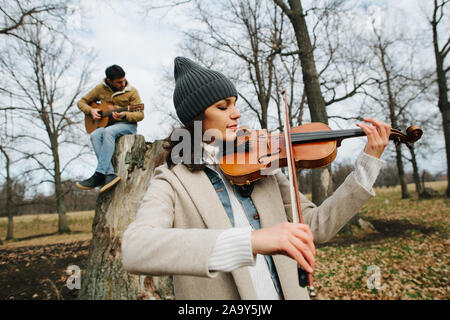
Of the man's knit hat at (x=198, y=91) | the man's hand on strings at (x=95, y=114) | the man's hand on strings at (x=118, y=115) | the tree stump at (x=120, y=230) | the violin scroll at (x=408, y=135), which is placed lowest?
the tree stump at (x=120, y=230)

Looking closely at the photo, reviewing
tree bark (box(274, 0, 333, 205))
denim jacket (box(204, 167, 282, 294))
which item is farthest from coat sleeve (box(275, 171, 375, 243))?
tree bark (box(274, 0, 333, 205))

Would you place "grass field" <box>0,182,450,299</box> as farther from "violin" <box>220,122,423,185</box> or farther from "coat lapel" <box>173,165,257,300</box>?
"coat lapel" <box>173,165,257,300</box>

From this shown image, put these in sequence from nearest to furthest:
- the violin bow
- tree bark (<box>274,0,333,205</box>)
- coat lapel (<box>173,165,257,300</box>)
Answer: the violin bow → coat lapel (<box>173,165,257,300</box>) → tree bark (<box>274,0,333,205</box>)

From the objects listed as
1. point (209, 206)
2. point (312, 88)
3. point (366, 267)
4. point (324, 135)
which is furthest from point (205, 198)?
point (312, 88)

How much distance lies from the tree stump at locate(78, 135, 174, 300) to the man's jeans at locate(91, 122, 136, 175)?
127 millimetres

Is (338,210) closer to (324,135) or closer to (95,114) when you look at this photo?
(324,135)

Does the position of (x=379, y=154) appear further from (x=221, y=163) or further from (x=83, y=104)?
(x=83, y=104)

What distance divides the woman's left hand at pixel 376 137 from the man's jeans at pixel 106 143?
2992mm

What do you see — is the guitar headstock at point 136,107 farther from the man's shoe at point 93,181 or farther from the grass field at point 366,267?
the grass field at point 366,267

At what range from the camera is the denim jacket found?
125cm

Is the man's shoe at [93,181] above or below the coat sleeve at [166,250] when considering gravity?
above

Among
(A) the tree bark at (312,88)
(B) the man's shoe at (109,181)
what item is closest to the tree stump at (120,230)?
(B) the man's shoe at (109,181)

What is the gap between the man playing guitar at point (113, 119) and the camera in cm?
313

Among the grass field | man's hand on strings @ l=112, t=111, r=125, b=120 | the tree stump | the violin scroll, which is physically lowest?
the grass field
